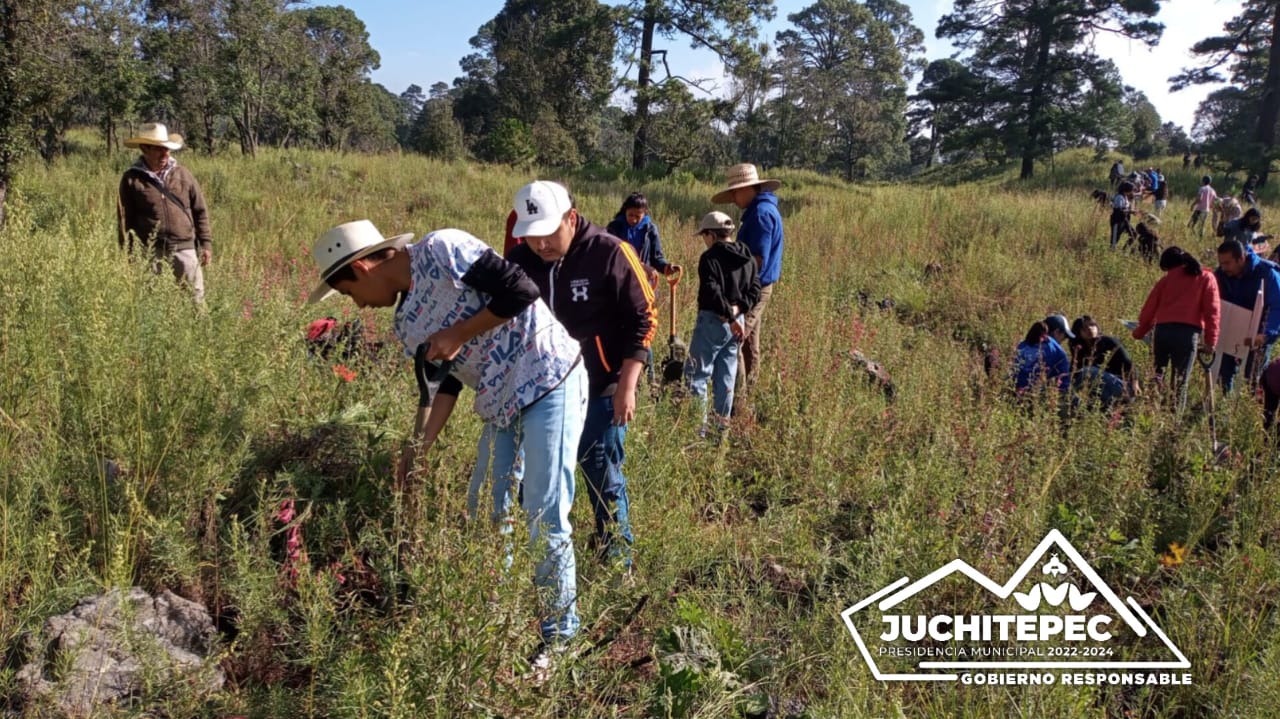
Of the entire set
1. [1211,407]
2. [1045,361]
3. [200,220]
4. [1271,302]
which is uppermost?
[200,220]

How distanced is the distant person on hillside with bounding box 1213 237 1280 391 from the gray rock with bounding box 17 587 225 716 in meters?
7.33

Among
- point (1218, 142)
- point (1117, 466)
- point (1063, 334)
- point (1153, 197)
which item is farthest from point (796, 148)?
point (1117, 466)

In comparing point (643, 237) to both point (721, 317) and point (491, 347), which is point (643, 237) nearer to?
point (721, 317)

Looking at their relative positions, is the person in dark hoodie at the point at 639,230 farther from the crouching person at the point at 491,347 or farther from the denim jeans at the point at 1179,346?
the denim jeans at the point at 1179,346

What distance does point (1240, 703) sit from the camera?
2432mm

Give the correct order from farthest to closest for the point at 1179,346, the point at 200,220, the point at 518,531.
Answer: the point at 1179,346 < the point at 200,220 < the point at 518,531

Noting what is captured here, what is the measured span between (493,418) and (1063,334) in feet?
19.1

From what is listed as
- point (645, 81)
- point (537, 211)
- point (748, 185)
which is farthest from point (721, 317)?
point (645, 81)

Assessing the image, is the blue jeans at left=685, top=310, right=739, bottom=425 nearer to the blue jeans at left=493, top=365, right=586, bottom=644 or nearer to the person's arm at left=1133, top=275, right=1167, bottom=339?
the blue jeans at left=493, top=365, right=586, bottom=644

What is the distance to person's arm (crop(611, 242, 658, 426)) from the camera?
289 cm

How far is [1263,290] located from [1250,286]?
94 mm

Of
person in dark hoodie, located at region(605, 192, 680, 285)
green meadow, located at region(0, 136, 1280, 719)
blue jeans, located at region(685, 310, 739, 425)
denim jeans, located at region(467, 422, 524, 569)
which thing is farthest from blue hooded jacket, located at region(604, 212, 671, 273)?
denim jeans, located at region(467, 422, 524, 569)

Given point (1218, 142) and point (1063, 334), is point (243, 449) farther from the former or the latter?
point (1218, 142)

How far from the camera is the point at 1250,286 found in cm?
622
